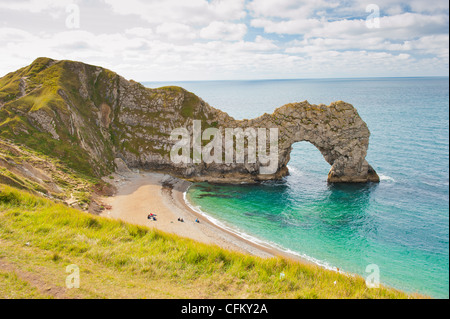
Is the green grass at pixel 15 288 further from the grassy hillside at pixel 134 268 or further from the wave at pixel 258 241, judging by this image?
the wave at pixel 258 241

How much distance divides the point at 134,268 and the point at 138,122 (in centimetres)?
5888

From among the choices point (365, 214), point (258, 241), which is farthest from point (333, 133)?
point (258, 241)

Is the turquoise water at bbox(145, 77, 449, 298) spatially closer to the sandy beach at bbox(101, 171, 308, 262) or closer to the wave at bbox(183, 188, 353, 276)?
the wave at bbox(183, 188, 353, 276)

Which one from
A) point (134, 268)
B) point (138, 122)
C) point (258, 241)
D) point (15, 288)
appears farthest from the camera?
point (138, 122)

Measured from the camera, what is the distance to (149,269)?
37.0 ft

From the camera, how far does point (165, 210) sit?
4362cm

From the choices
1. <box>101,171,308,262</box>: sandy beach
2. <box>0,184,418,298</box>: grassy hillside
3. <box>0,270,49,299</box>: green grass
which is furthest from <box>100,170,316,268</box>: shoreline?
<box>0,270,49,299</box>: green grass

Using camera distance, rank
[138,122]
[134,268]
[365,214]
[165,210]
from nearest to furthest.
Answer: [134,268]
[365,214]
[165,210]
[138,122]

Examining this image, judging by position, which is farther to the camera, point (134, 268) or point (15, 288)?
point (134, 268)

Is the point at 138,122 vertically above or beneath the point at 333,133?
above

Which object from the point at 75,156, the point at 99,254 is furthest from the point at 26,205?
the point at 75,156

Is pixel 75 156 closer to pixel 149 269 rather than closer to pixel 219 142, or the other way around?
pixel 219 142

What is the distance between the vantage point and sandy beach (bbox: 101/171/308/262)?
Answer: 35.2 meters

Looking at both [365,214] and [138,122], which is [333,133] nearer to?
[365,214]
